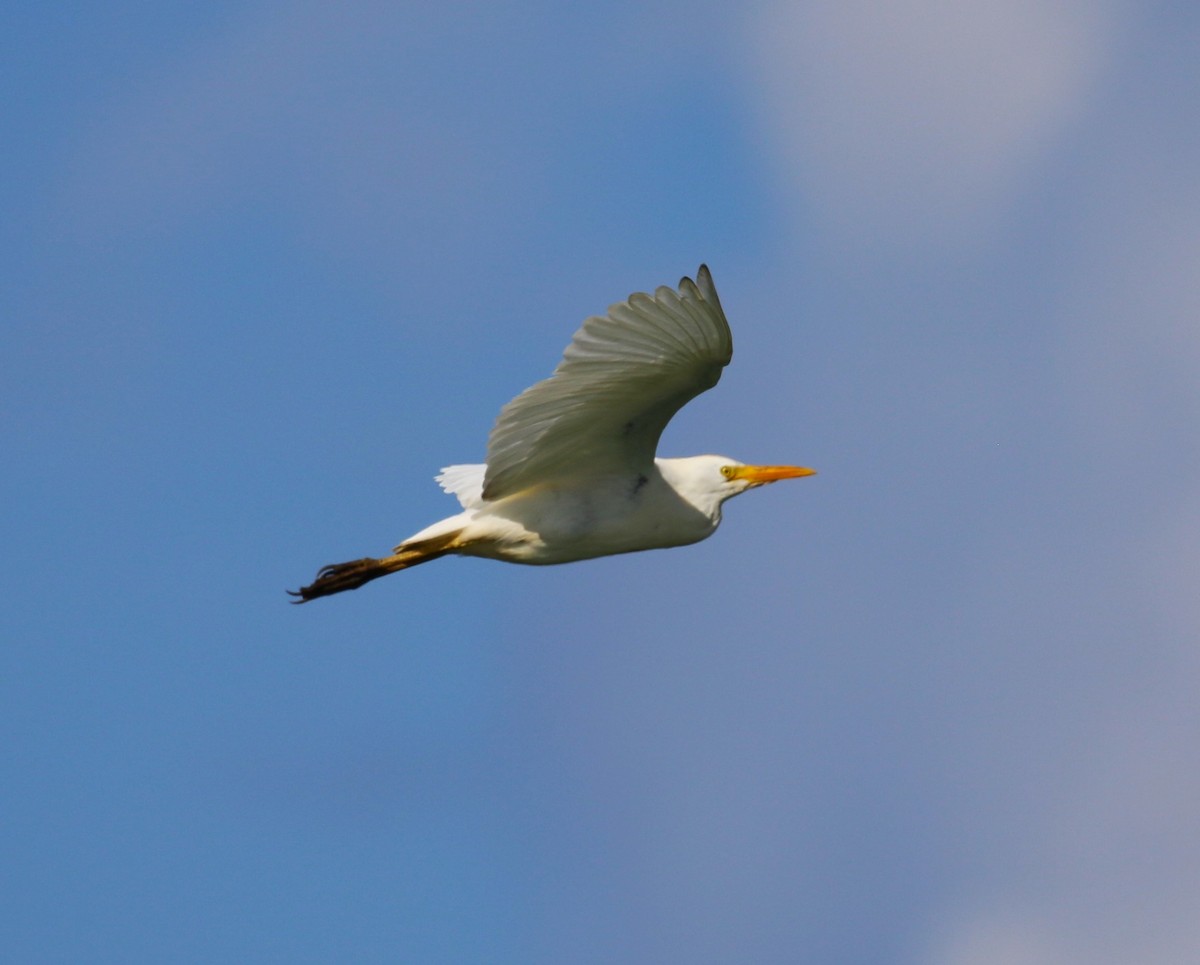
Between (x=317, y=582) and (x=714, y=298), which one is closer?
(x=714, y=298)

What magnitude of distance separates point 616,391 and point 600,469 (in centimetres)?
126

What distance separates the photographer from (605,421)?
13.5m

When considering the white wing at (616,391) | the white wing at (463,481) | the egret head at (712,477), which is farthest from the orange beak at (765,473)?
the white wing at (463,481)

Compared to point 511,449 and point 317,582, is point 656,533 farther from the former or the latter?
point 317,582

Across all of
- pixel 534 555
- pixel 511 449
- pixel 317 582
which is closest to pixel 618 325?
pixel 511 449

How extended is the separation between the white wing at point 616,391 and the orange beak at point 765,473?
1.24m

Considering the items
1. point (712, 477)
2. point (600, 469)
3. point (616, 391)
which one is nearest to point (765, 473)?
point (712, 477)

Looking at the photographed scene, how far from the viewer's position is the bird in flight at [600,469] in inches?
491

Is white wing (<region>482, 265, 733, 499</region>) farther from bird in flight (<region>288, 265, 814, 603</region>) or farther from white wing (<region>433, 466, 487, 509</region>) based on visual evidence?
white wing (<region>433, 466, 487, 509</region>)

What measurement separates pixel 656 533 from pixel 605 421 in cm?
136

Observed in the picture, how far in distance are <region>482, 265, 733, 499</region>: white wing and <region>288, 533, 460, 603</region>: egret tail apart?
1.86ft

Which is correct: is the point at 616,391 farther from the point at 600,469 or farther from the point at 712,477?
the point at 712,477

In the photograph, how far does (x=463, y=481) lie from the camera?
53.9 ft

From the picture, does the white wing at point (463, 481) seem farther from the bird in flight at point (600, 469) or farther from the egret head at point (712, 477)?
the egret head at point (712, 477)
